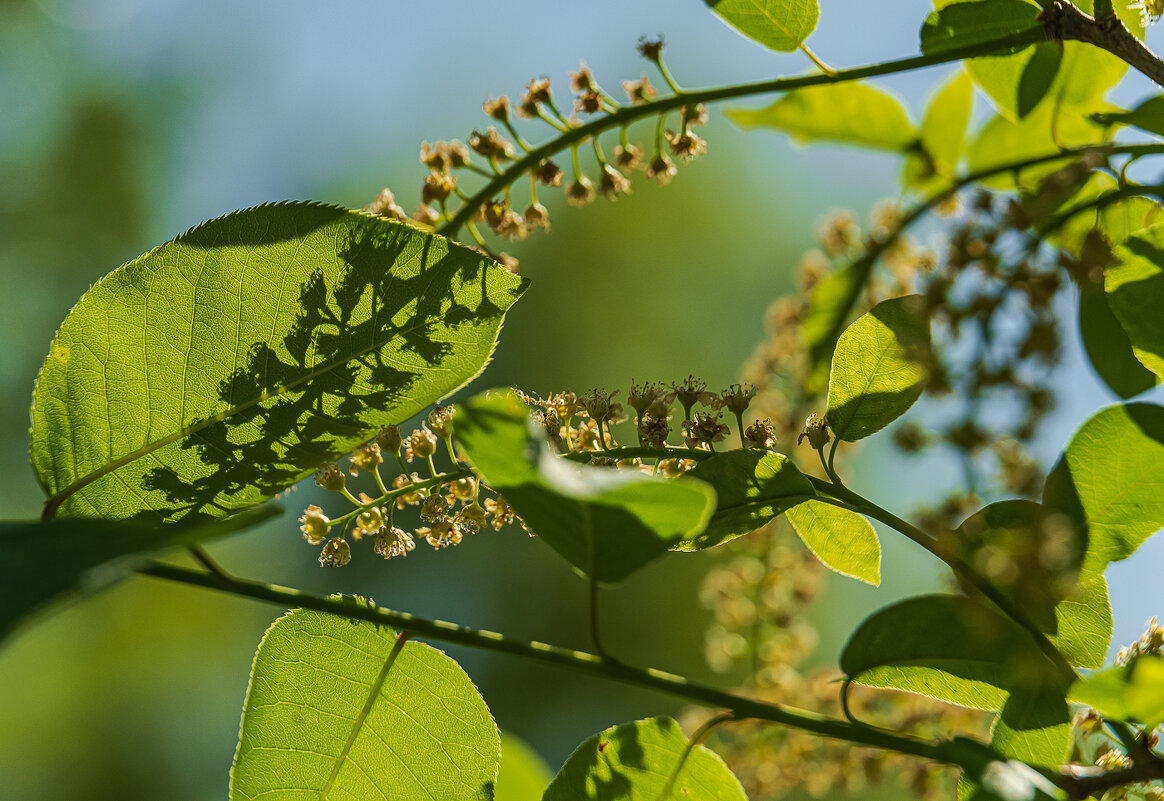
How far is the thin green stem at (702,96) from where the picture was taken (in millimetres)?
717

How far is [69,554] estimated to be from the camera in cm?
39

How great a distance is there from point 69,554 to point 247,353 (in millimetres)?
243

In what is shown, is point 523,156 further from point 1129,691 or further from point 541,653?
point 1129,691

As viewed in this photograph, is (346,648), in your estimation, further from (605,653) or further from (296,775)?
(605,653)

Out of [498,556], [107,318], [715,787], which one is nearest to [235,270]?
[107,318]

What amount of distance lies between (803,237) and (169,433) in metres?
4.07

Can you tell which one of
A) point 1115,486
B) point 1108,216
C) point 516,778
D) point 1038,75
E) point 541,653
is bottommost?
point 516,778

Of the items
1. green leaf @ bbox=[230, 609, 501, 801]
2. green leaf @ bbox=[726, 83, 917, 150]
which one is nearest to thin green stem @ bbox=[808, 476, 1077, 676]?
green leaf @ bbox=[230, 609, 501, 801]

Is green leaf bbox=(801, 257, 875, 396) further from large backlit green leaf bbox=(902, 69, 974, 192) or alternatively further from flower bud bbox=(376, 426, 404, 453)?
flower bud bbox=(376, 426, 404, 453)

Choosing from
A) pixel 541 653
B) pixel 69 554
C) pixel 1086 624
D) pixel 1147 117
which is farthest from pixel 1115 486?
pixel 69 554

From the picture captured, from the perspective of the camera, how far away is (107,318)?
615 millimetres

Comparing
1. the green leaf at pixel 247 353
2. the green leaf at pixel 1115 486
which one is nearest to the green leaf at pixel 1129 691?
the green leaf at pixel 1115 486

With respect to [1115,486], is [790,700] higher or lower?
lower

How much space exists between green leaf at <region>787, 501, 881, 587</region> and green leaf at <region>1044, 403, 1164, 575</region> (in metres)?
0.13
